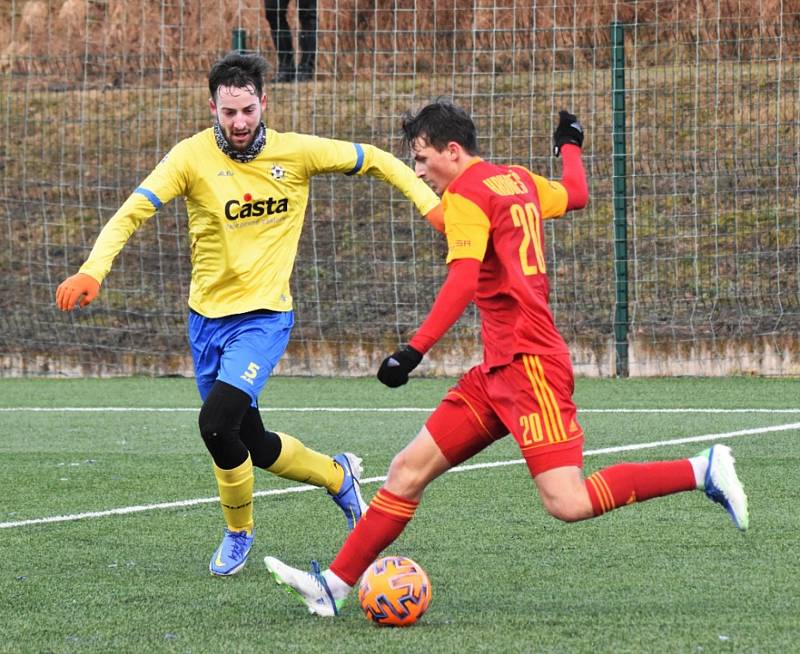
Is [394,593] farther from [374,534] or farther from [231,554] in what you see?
[231,554]

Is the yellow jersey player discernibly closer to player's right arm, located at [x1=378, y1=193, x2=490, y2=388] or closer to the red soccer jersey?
the red soccer jersey

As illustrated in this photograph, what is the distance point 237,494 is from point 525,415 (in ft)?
5.14

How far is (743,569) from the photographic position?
206 inches

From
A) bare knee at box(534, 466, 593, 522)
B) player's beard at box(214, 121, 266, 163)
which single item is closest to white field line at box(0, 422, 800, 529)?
player's beard at box(214, 121, 266, 163)

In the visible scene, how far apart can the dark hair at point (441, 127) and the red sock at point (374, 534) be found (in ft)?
3.77

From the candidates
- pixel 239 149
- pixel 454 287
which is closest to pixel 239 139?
pixel 239 149

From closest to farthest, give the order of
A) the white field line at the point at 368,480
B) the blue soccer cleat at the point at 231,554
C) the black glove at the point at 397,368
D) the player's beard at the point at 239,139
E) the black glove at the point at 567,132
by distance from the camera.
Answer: the black glove at the point at 397,368
the black glove at the point at 567,132
the blue soccer cleat at the point at 231,554
the player's beard at the point at 239,139
the white field line at the point at 368,480

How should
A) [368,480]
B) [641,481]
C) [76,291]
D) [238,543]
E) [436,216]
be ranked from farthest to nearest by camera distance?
1. [368,480]
2. [238,543]
3. [436,216]
4. [76,291]
5. [641,481]

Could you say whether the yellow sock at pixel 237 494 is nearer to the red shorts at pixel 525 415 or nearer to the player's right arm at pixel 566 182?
the red shorts at pixel 525 415

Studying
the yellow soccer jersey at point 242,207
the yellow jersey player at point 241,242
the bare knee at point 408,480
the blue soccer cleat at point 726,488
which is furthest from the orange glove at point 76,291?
the blue soccer cleat at point 726,488

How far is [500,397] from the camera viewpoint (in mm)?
4676

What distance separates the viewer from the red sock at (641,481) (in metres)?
4.68

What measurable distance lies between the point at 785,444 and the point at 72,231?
854 centimetres

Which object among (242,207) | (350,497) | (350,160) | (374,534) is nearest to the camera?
(374,534)
